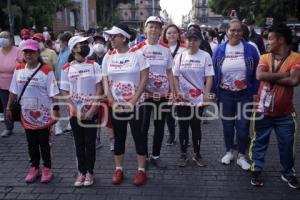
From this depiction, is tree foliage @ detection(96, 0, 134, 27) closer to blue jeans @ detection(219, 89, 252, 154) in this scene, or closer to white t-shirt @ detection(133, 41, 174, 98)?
blue jeans @ detection(219, 89, 252, 154)

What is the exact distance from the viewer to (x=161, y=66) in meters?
5.46

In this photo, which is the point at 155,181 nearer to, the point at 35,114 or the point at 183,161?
the point at 183,161

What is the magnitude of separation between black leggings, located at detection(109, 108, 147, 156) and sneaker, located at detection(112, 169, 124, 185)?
25 centimetres

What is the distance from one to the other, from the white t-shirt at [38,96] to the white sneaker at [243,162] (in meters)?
2.58

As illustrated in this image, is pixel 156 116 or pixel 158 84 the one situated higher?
pixel 158 84

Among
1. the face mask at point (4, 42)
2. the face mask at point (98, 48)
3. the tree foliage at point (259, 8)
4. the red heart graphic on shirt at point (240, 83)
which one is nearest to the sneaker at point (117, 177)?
the red heart graphic on shirt at point (240, 83)

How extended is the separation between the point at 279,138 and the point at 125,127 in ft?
5.97

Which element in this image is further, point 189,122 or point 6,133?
point 6,133

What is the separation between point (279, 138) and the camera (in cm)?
502

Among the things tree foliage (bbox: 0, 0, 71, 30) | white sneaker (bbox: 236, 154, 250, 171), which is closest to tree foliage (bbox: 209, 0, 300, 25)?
tree foliage (bbox: 0, 0, 71, 30)

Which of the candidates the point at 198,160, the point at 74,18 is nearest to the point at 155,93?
the point at 198,160

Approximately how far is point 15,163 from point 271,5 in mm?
31942

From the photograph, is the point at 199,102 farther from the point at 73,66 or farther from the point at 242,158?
the point at 73,66

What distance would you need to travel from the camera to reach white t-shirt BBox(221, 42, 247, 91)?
5.55 meters
